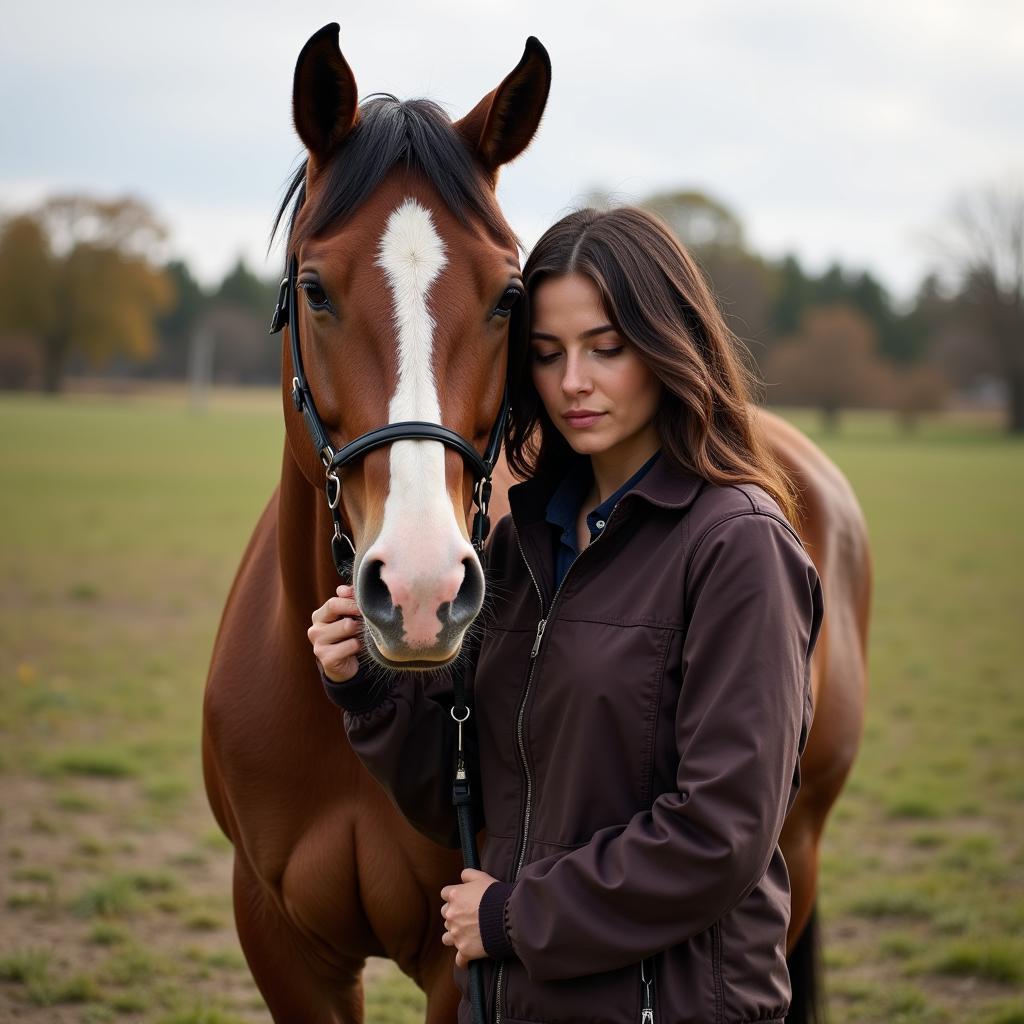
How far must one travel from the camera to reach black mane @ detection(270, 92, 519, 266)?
6.98 ft

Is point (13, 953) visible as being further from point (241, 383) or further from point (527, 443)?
point (241, 383)

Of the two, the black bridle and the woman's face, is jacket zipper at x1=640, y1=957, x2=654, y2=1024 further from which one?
the woman's face

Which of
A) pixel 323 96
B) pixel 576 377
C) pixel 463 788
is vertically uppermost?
pixel 323 96

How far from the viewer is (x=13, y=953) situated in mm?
4066

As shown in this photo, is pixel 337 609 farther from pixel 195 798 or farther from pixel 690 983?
pixel 195 798

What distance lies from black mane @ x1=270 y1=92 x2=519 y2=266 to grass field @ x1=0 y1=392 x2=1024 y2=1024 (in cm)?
292

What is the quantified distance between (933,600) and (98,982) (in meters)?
10.1

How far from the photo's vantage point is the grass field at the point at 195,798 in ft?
13.3

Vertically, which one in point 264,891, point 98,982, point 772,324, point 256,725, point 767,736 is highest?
point 772,324

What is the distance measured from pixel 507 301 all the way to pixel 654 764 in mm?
911

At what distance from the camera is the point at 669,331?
79.7 inches

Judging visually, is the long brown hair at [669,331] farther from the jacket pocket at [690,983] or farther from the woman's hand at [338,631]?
the jacket pocket at [690,983]

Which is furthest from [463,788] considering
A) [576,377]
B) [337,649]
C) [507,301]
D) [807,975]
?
[807,975]

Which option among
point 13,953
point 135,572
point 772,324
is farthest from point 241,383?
point 13,953
